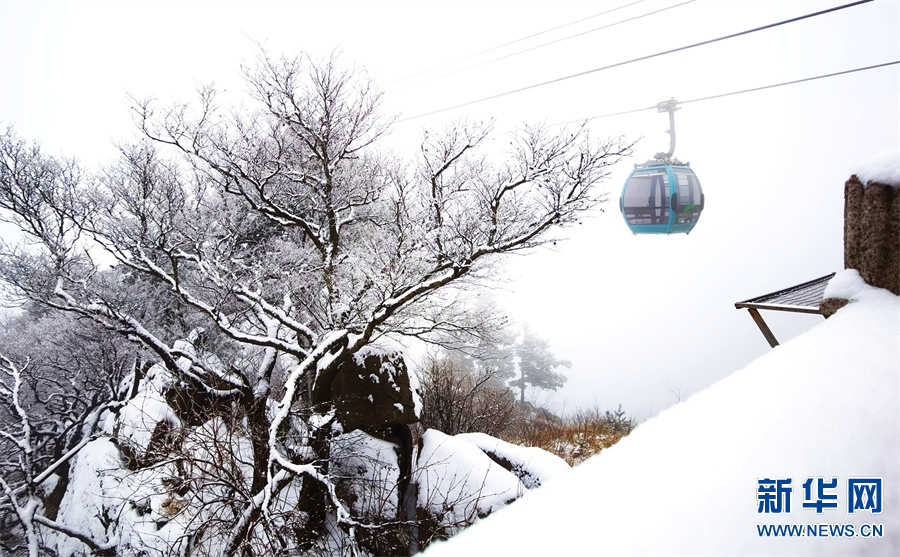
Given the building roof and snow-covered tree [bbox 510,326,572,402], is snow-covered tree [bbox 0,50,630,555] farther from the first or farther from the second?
snow-covered tree [bbox 510,326,572,402]

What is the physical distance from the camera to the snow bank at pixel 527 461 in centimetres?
658

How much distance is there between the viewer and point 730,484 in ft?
2.90

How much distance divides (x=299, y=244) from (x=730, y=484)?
1045 centimetres

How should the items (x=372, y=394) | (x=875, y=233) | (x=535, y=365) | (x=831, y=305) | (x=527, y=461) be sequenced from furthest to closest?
(x=535, y=365) → (x=372, y=394) → (x=527, y=461) → (x=831, y=305) → (x=875, y=233)

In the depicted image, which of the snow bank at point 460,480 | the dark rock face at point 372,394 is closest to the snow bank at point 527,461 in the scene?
the snow bank at point 460,480

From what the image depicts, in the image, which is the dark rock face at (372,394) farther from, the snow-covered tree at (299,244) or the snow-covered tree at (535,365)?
the snow-covered tree at (535,365)

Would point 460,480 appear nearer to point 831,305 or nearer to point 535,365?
point 831,305

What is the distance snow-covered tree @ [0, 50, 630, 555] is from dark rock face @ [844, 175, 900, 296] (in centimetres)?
424

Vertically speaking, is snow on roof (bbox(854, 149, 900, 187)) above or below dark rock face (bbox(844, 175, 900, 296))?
above

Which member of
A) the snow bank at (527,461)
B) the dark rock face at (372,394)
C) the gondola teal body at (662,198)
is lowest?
the snow bank at (527,461)

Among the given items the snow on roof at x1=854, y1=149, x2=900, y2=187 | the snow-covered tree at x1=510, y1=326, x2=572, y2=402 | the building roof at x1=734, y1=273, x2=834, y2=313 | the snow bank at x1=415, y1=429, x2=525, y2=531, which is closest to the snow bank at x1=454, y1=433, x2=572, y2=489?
the snow bank at x1=415, y1=429, x2=525, y2=531

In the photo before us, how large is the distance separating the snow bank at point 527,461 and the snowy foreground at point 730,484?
5.93 m

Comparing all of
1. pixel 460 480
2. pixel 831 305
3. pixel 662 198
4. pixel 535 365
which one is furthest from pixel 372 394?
pixel 535 365

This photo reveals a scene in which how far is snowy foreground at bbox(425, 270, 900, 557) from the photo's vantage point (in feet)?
2.60
